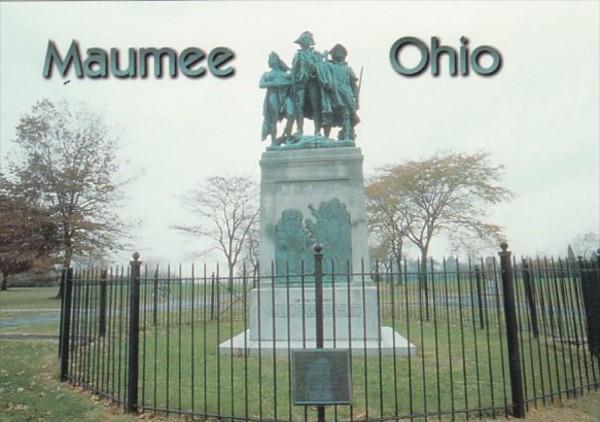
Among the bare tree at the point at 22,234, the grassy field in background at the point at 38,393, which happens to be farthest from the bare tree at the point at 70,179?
the grassy field in background at the point at 38,393

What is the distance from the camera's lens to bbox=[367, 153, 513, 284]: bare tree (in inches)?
1240

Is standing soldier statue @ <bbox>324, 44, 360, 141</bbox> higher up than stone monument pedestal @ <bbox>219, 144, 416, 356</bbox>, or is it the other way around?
standing soldier statue @ <bbox>324, 44, 360, 141</bbox>

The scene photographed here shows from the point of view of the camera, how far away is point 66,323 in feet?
25.1

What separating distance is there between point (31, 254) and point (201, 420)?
21662 millimetres

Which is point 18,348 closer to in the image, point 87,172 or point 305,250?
point 305,250

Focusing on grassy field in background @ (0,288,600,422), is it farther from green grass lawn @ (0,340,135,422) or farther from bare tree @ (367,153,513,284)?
bare tree @ (367,153,513,284)

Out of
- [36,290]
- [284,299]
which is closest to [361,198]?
[284,299]

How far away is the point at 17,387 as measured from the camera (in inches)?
282

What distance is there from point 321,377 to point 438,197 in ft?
94.1

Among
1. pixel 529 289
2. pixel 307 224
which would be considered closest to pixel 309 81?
pixel 307 224

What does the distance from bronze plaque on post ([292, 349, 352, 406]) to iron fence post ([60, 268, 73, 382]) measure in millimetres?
4251

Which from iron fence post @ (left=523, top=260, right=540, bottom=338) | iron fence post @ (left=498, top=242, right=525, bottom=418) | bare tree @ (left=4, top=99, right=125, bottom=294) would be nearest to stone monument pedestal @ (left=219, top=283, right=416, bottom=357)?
iron fence post @ (left=523, top=260, right=540, bottom=338)

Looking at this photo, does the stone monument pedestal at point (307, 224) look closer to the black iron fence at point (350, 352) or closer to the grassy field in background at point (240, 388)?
the black iron fence at point (350, 352)

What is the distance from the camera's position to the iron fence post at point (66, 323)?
7531 mm
